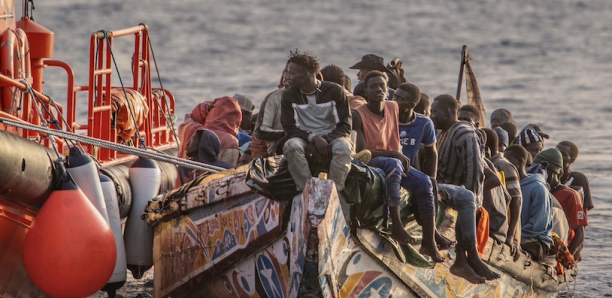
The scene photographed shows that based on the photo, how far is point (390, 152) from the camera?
24.5ft

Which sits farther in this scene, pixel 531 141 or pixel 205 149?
pixel 531 141

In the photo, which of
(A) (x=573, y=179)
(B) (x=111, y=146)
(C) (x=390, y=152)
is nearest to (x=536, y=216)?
(A) (x=573, y=179)

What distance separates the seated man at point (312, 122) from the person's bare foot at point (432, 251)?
1.00 meters

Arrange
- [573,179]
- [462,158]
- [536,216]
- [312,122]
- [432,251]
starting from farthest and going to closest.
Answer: [573,179] → [536,216] → [462,158] → [432,251] → [312,122]

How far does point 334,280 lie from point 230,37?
32.4 metres

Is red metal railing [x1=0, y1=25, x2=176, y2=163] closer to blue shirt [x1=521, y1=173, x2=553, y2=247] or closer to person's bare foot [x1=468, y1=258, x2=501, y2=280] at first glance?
person's bare foot [x1=468, y1=258, x2=501, y2=280]

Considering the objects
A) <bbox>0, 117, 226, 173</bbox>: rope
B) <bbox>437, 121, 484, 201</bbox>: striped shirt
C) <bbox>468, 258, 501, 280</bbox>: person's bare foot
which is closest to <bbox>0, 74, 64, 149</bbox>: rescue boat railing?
<bbox>0, 117, 226, 173</bbox>: rope

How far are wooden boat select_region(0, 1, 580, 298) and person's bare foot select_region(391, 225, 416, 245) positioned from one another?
0.13 m

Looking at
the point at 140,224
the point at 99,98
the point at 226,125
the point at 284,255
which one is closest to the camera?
the point at 284,255

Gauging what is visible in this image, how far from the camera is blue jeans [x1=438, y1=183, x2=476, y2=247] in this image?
7996 millimetres

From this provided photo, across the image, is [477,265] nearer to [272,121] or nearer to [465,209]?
[465,209]

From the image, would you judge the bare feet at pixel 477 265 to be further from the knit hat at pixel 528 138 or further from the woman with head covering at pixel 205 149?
the knit hat at pixel 528 138

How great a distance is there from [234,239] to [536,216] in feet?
11.5

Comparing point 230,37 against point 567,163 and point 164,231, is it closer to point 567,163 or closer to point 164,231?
point 567,163
